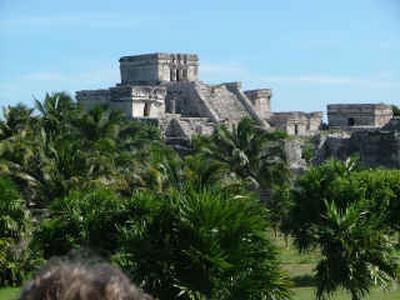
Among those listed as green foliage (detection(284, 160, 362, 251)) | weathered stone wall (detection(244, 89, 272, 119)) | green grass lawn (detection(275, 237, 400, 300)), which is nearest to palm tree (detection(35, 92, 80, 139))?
green grass lawn (detection(275, 237, 400, 300))

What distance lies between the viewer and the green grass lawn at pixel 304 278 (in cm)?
1738

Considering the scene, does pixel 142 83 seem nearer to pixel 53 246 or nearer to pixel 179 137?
pixel 179 137

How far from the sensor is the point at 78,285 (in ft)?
7.55

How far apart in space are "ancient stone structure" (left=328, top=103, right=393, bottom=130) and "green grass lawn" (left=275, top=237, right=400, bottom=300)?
78.4 feet

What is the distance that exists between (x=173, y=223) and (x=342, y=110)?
40809mm

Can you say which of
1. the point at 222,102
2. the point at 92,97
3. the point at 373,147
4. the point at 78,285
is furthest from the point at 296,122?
the point at 78,285

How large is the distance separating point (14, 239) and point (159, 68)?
34804 millimetres

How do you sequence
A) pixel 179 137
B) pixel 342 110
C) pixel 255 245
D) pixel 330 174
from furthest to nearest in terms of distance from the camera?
pixel 342 110, pixel 179 137, pixel 330 174, pixel 255 245

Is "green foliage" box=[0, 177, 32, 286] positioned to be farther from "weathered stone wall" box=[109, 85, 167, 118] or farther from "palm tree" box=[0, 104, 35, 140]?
"weathered stone wall" box=[109, 85, 167, 118]

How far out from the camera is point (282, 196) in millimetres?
27266

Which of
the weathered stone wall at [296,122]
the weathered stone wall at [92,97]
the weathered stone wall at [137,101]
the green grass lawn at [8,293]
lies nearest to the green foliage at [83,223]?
the green grass lawn at [8,293]

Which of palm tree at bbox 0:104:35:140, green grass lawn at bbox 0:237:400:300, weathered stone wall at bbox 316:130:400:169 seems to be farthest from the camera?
weathered stone wall at bbox 316:130:400:169

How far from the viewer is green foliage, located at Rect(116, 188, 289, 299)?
37.0 ft

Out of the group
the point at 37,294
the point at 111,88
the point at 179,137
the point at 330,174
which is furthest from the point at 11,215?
the point at 111,88
